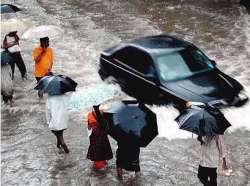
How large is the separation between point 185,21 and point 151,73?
814 centimetres

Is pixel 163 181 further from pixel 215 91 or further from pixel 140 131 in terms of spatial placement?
pixel 215 91

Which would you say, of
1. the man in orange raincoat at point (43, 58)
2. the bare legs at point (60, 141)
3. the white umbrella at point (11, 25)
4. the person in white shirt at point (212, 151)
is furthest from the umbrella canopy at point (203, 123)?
the white umbrella at point (11, 25)

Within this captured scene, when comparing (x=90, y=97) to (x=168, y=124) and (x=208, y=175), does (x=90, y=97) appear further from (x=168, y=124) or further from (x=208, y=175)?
(x=168, y=124)

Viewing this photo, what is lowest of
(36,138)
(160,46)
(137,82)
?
(36,138)

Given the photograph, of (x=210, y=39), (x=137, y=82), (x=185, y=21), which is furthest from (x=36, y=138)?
(x=185, y=21)

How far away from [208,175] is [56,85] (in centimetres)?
311

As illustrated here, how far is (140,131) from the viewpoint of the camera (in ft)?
25.1

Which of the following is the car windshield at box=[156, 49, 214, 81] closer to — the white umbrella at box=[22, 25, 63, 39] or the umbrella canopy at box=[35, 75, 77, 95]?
the white umbrella at box=[22, 25, 63, 39]

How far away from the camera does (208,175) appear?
24.8 feet

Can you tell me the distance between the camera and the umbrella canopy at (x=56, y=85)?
875cm

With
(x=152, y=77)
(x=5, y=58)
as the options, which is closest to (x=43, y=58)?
(x=5, y=58)

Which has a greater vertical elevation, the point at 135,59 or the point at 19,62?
the point at 135,59

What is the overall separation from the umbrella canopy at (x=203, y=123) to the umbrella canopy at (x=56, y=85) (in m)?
2.58

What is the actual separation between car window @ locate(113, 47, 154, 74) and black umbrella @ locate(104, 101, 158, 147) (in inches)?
142
